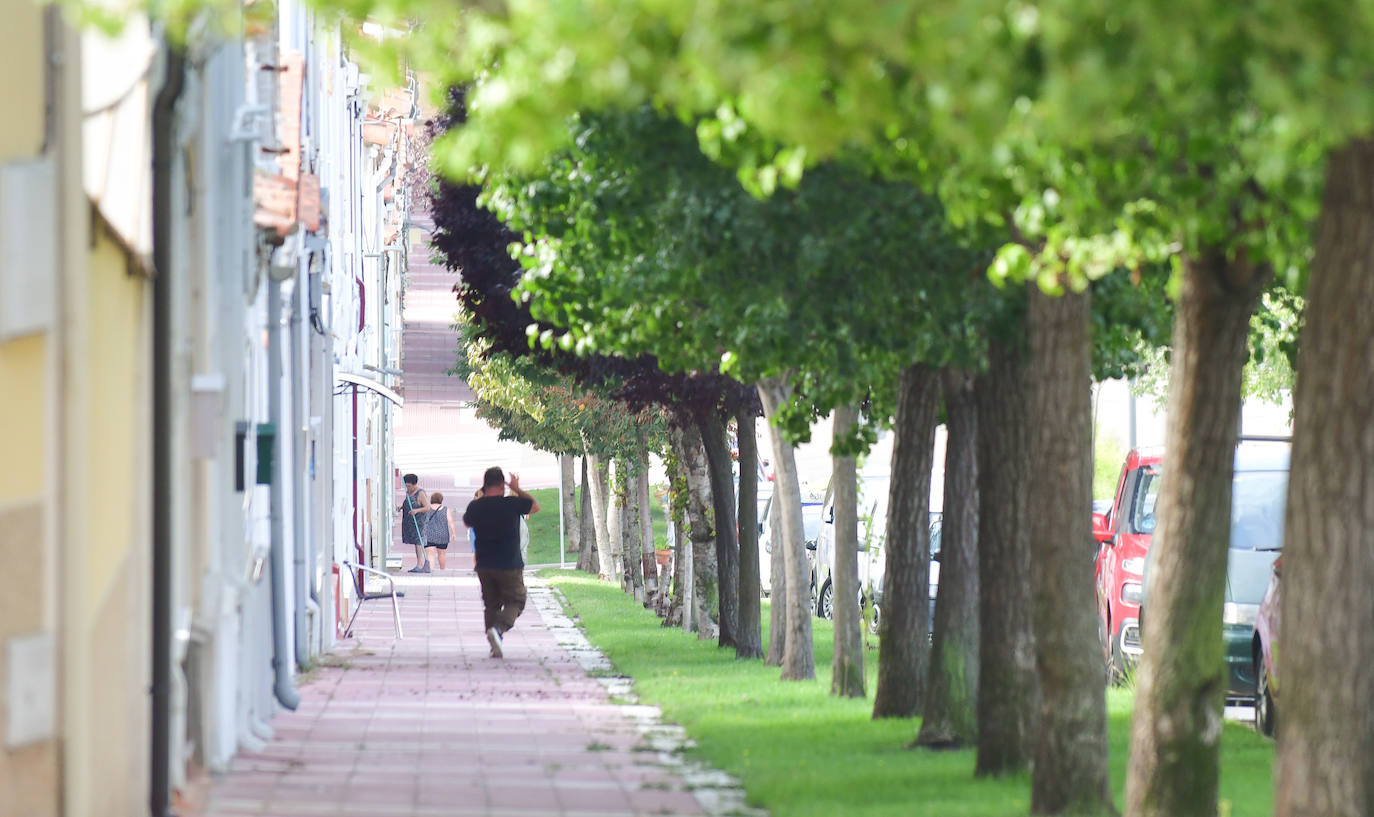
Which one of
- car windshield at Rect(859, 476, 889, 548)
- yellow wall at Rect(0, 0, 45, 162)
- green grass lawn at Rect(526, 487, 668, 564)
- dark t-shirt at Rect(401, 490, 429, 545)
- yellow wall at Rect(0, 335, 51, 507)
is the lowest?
green grass lawn at Rect(526, 487, 668, 564)

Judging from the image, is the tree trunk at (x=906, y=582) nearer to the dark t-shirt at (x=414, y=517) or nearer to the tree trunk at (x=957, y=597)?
the tree trunk at (x=957, y=597)

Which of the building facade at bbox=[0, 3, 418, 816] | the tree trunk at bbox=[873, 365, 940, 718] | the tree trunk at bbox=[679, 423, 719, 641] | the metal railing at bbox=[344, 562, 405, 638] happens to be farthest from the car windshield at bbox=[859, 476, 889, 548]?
the tree trunk at bbox=[873, 365, 940, 718]

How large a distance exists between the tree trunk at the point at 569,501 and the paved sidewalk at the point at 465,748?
24.6 metres

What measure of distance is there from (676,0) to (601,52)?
0.33m

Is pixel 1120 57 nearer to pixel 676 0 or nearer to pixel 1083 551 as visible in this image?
pixel 676 0

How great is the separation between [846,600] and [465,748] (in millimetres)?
4255

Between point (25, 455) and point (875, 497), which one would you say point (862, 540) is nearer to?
point (875, 497)

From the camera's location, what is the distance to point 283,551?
14703 millimetres

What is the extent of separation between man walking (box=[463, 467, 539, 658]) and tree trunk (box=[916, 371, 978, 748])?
787 cm

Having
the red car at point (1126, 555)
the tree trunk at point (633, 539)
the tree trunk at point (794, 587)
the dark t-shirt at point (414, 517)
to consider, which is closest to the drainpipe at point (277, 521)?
the tree trunk at point (794, 587)

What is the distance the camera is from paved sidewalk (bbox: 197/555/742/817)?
10219 mm

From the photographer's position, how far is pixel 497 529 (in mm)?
20797

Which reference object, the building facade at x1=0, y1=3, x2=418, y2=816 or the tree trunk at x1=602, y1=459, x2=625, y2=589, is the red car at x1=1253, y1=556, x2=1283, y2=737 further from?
the tree trunk at x1=602, y1=459, x2=625, y2=589

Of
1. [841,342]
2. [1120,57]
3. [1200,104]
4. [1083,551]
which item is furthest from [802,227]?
[1120,57]
